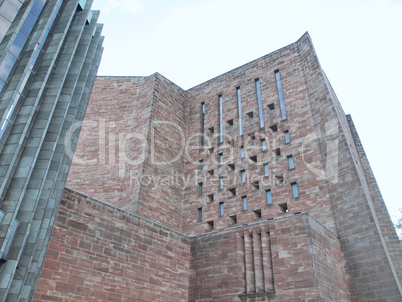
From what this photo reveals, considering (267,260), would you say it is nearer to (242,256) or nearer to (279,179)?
(242,256)

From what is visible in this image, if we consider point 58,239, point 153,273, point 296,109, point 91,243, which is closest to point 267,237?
point 153,273

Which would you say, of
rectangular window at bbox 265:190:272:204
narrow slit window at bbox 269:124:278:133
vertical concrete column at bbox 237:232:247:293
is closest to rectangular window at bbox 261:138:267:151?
narrow slit window at bbox 269:124:278:133

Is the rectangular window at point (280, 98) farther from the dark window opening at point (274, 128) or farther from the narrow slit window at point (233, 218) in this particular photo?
the narrow slit window at point (233, 218)

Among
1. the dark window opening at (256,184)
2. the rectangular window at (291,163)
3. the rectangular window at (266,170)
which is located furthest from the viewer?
the dark window opening at (256,184)

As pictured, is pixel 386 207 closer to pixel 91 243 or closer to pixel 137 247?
pixel 137 247

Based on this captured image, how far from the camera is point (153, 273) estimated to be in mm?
12156

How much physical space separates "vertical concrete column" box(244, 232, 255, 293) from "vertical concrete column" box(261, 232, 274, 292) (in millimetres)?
539

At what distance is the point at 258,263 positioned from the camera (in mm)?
12195

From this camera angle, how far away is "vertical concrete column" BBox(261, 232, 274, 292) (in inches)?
456

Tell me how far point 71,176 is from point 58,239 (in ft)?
31.9

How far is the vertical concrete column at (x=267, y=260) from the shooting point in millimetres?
11590

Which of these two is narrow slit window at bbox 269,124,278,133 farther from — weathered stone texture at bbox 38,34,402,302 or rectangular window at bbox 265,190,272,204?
rectangular window at bbox 265,190,272,204

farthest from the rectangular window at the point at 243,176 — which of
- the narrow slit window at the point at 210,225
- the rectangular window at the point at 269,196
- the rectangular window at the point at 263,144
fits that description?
the narrow slit window at the point at 210,225

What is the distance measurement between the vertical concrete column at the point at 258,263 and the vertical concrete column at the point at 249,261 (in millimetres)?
217
